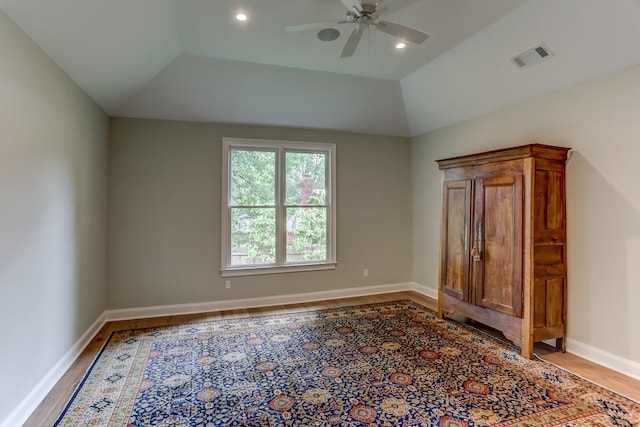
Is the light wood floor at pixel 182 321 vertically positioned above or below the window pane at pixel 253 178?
below

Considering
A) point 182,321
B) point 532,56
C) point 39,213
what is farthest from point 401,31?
point 182,321

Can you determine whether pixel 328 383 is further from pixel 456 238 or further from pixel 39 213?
pixel 39 213

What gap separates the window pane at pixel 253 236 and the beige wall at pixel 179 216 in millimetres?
241

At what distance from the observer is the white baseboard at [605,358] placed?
2.88 m

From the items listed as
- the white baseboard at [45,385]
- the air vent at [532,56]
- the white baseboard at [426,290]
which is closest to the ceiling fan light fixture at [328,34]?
the air vent at [532,56]

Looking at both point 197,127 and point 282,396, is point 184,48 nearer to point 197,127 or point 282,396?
point 197,127

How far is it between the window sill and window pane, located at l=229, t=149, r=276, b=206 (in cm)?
94

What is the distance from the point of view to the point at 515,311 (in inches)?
130

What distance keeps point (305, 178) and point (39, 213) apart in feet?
10.9

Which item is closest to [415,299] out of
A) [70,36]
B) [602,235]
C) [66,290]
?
[602,235]

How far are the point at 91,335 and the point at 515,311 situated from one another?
4.46m

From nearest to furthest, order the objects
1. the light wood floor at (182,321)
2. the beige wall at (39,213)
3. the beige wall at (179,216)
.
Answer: the beige wall at (39,213)
the light wood floor at (182,321)
the beige wall at (179,216)

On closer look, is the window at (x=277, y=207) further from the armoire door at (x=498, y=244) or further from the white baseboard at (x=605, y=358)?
the white baseboard at (x=605, y=358)

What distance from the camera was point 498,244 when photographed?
3521 mm
